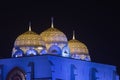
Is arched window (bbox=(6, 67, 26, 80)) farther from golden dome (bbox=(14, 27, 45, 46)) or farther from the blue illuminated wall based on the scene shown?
golden dome (bbox=(14, 27, 45, 46))

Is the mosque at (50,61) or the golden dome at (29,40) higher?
the golden dome at (29,40)

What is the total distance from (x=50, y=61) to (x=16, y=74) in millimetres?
5060

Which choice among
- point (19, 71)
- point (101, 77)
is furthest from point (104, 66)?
point (19, 71)

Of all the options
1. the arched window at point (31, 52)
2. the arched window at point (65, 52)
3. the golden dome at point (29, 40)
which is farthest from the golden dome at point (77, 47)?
the arched window at point (31, 52)

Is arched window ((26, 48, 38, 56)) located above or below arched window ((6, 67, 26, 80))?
above

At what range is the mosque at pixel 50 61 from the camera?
91.0m

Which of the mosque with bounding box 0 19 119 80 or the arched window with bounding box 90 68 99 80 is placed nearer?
the mosque with bounding box 0 19 119 80

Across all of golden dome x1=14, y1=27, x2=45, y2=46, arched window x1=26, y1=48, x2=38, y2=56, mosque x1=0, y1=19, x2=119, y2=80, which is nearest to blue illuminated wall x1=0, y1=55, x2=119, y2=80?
mosque x1=0, y1=19, x2=119, y2=80

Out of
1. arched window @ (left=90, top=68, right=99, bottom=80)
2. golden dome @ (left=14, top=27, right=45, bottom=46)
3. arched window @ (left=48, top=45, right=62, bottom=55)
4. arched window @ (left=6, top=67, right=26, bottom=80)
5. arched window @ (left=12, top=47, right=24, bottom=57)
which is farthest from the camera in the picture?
arched window @ (left=90, top=68, right=99, bottom=80)

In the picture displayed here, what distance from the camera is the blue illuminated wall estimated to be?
90500 mm

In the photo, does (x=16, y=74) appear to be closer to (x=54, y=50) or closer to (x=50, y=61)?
(x=50, y=61)

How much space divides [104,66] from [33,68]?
14.3 meters

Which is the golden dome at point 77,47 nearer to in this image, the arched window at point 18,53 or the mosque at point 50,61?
the mosque at point 50,61

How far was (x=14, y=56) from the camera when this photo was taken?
318ft
